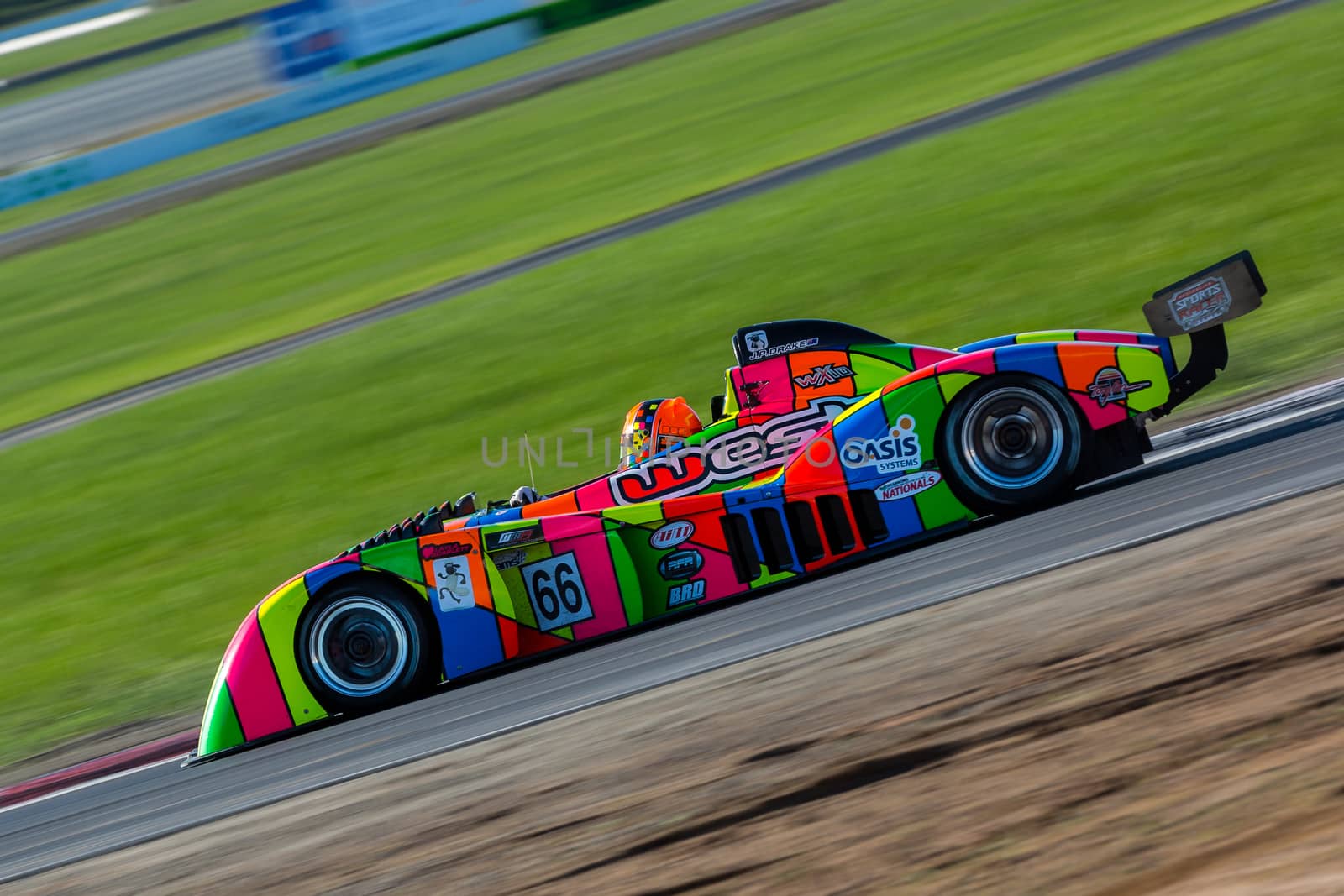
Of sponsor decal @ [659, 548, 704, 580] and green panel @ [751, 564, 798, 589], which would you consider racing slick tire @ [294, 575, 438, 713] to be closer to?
sponsor decal @ [659, 548, 704, 580]

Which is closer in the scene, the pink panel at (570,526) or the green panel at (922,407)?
the green panel at (922,407)

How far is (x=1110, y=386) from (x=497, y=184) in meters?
17.0

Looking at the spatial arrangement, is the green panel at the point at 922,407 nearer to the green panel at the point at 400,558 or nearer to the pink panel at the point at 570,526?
the pink panel at the point at 570,526

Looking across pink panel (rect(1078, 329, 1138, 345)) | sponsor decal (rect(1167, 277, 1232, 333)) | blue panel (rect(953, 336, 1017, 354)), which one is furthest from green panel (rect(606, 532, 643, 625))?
sponsor decal (rect(1167, 277, 1232, 333))

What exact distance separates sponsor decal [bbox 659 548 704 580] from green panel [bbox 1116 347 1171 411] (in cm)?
216

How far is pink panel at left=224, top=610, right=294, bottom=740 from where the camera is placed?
6910 mm

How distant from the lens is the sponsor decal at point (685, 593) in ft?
22.8

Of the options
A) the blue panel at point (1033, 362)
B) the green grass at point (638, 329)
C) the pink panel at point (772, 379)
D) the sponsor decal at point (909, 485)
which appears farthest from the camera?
the green grass at point (638, 329)

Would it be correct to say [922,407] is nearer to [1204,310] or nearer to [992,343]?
[992,343]

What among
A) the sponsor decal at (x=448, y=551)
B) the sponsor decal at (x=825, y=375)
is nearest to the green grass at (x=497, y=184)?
the sponsor decal at (x=825, y=375)

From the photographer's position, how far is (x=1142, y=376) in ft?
21.9

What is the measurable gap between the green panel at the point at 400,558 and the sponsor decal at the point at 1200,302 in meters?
3.82

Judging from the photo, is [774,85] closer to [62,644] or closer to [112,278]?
[112,278]

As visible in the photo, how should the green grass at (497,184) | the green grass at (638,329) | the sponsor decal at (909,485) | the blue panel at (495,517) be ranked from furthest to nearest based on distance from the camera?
the green grass at (497,184) → the green grass at (638,329) → the blue panel at (495,517) → the sponsor decal at (909,485)
